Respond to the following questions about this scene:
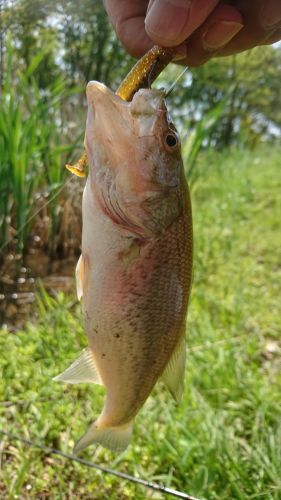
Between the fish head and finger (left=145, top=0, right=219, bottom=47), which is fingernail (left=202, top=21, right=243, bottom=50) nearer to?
finger (left=145, top=0, right=219, bottom=47)

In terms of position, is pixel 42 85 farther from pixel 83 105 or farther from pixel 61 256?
pixel 61 256

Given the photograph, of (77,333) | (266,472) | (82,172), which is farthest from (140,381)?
(77,333)

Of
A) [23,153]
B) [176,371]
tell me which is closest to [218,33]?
[176,371]

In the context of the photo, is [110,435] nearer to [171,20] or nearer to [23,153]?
[171,20]

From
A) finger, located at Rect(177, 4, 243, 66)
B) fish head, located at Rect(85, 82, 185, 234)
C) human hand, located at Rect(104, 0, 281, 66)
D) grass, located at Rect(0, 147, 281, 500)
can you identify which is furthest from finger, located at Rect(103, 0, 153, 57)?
grass, located at Rect(0, 147, 281, 500)

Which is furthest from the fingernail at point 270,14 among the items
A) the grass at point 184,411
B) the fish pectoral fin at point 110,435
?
the grass at point 184,411

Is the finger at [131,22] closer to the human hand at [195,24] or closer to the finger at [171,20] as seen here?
the human hand at [195,24]

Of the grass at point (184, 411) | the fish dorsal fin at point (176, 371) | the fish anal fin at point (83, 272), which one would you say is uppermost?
the fish anal fin at point (83, 272)
